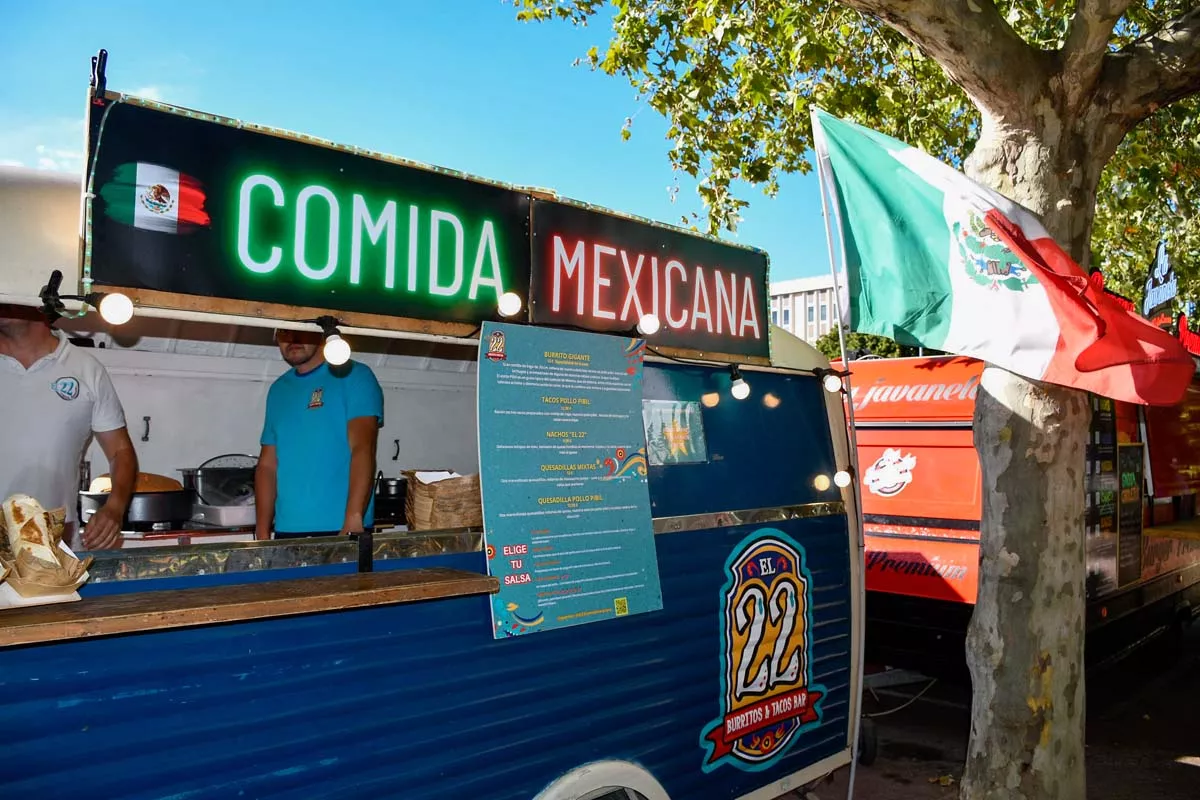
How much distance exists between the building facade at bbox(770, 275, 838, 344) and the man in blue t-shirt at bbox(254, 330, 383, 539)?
2841cm

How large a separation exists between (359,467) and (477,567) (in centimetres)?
94

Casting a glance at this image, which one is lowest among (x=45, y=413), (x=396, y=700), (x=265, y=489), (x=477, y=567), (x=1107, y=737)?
(x=1107, y=737)

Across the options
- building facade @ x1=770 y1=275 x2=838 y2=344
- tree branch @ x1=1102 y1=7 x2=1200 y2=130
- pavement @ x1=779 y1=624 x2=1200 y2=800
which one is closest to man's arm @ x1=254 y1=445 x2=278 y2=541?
pavement @ x1=779 y1=624 x2=1200 y2=800

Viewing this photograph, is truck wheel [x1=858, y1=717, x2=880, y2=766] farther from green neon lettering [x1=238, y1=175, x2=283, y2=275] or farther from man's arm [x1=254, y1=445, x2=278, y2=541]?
green neon lettering [x1=238, y1=175, x2=283, y2=275]

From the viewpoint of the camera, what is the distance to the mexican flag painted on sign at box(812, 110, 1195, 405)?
3.38 metres

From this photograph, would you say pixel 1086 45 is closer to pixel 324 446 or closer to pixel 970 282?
pixel 970 282

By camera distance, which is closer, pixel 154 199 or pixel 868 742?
pixel 154 199

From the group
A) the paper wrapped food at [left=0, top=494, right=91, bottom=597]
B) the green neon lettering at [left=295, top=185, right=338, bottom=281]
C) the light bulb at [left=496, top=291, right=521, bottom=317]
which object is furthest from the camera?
the light bulb at [left=496, top=291, right=521, bottom=317]

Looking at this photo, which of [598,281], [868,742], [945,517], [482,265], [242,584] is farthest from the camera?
[945,517]

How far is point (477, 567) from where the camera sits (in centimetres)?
290

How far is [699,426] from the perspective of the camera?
365 cm

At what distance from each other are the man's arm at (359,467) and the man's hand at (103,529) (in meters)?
0.94

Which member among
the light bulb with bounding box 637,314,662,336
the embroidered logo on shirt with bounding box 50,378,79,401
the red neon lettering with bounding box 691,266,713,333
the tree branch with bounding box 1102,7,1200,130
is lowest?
the embroidered logo on shirt with bounding box 50,378,79,401

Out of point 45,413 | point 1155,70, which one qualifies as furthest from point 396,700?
point 1155,70
